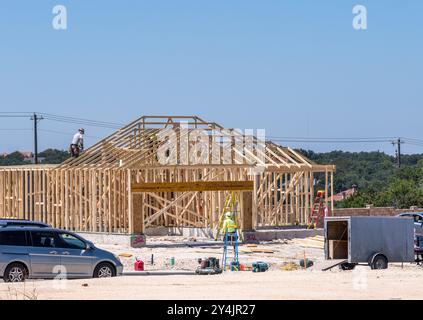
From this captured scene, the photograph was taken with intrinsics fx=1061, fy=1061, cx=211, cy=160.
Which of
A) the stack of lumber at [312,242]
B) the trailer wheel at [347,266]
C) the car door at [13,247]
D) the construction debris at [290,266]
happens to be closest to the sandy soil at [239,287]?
the car door at [13,247]

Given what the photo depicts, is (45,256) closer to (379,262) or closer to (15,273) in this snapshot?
(15,273)

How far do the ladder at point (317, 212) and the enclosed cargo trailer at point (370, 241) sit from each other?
14.6 meters

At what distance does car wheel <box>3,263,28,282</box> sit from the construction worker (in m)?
20.0

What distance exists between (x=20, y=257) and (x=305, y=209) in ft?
73.8

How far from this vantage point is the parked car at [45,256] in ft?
75.0

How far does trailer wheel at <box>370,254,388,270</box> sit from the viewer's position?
1073 inches

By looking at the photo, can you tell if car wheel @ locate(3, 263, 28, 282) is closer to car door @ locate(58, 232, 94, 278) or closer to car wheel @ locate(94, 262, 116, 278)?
car door @ locate(58, 232, 94, 278)

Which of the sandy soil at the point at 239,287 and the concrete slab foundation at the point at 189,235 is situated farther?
the concrete slab foundation at the point at 189,235

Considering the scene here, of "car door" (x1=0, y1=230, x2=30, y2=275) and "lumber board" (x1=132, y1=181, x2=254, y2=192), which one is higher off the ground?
"lumber board" (x1=132, y1=181, x2=254, y2=192)

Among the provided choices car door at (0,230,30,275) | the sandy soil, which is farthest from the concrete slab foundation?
car door at (0,230,30,275)

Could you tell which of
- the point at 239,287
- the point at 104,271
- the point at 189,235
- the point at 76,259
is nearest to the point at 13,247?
the point at 76,259

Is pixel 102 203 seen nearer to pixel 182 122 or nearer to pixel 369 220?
pixel 182 122

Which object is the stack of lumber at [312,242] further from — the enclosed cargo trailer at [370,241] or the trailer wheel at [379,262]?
the trailer wheel at [379,262]
